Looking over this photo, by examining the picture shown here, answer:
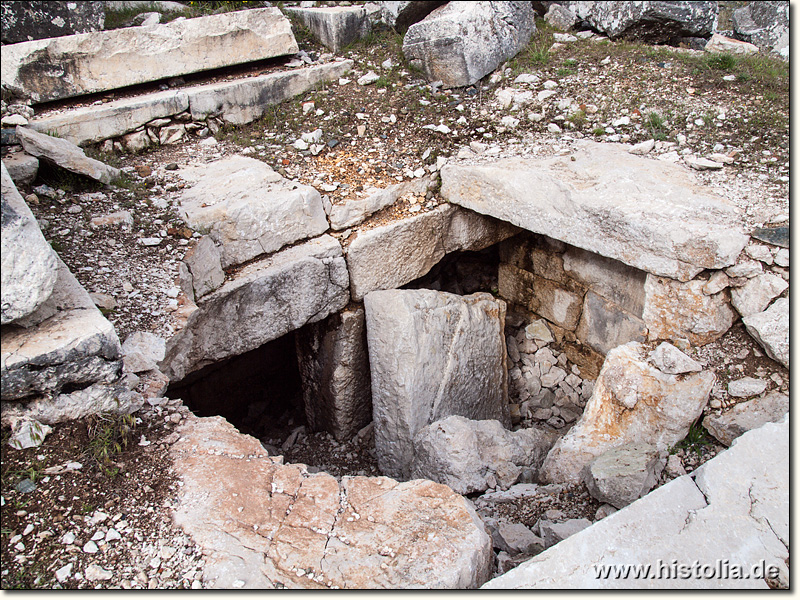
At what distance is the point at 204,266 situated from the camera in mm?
3217

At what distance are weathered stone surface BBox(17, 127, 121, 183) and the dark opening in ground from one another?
174 cm

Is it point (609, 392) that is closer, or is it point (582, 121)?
point (609, 392)

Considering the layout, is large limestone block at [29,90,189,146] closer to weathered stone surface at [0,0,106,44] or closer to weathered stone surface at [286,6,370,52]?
weathered stone surface at [0,0,106,44]

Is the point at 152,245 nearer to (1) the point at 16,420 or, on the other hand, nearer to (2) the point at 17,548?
(1) the point at 16,420

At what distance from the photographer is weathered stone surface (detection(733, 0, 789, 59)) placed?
5.91 m

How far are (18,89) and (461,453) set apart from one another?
3620 millimetres

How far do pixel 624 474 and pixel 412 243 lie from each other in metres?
1.88

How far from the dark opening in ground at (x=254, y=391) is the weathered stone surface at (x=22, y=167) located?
1.81 metres

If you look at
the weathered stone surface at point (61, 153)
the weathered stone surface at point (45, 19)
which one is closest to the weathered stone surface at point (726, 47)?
the weathered stone surface at point (61, 153)

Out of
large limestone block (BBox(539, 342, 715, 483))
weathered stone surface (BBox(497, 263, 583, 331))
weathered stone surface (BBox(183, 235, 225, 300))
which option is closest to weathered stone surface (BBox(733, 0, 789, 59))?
weathered stone surface (BBox(497, 263, 583, 331))

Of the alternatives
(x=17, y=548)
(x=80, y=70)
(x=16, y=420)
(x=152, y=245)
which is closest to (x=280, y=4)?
(x=80, y=70)

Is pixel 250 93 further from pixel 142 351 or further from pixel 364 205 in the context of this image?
pixel 142 351

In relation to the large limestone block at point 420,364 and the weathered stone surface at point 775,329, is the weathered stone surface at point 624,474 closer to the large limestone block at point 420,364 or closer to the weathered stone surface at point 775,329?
the weathered stone surface at point 775,329

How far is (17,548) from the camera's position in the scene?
74.7 inches
